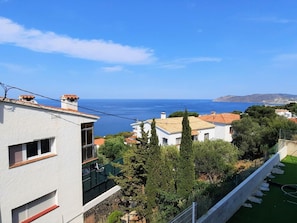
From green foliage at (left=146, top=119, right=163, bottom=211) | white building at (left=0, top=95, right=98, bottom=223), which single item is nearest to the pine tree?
green foliage at (left=146, top=119, right=163, bottom=211)

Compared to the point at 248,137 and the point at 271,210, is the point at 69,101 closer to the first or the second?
the point at 271,210

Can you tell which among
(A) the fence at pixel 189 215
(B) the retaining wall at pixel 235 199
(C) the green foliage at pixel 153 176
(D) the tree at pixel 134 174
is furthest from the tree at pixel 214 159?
(A) the fence at pixel 189 215

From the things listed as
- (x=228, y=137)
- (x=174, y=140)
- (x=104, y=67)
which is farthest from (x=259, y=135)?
(x=104, y=67)

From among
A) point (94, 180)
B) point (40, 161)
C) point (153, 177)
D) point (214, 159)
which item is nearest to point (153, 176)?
point (153, 177)

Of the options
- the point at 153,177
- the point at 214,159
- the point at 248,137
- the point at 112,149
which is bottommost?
the point at 112,149

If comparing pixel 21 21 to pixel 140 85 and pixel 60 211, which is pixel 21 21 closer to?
pixel 60 211

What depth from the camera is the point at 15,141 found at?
29.7ft

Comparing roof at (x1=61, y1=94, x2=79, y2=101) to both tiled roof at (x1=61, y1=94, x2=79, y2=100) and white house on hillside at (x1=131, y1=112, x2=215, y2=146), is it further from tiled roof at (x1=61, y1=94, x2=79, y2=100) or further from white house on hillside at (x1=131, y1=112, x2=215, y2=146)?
white house on hillside at (x1=131, y1=112, x2=215, y2=146)

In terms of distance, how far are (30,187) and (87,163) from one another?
3.98 meters

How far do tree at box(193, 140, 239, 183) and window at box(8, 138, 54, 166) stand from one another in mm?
14739

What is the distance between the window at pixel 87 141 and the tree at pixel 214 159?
11530 millimetres

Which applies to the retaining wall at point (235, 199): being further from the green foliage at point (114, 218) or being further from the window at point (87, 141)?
the window at point (87, 141)

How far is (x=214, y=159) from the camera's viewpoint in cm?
2181

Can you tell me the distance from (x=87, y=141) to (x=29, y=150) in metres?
4.03
